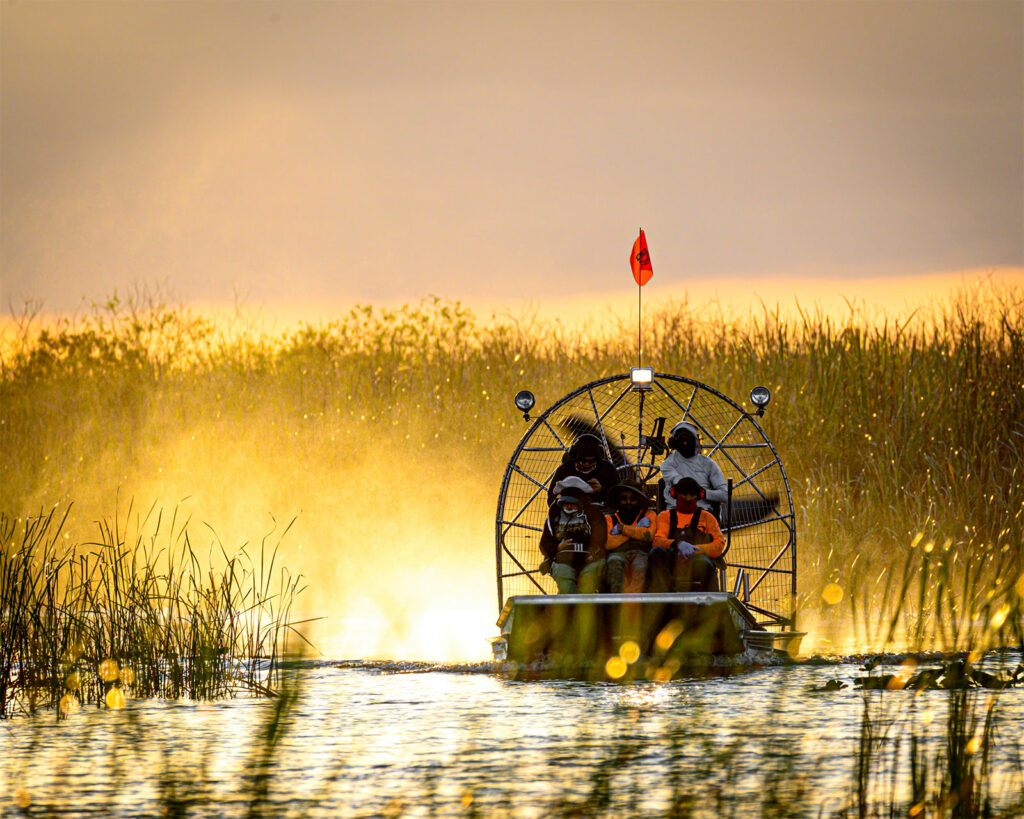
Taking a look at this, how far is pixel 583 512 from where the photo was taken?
1068 cm

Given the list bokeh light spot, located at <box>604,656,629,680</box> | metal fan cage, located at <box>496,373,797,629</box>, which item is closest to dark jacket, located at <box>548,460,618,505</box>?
metal fan cage, located at <box>496,373,797,629</box>

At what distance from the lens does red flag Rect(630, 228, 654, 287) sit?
11820 mm

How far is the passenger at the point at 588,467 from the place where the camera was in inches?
430

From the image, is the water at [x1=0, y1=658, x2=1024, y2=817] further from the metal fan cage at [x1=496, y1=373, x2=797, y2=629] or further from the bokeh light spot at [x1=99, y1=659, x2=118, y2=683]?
the metal fan cage at [x1=496, y1=373, x2=797, y2=629]

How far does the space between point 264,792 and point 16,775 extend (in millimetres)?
1586

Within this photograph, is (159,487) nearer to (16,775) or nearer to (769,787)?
(16,775)

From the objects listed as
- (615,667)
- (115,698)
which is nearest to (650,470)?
(615,667)

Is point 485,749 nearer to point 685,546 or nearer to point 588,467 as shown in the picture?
point 685,546

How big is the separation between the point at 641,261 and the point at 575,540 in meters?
2.50

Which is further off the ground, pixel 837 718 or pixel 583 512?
pixel 583 512

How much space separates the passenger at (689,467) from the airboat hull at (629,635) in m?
1.34

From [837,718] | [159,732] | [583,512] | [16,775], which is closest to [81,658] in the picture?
[159,732]

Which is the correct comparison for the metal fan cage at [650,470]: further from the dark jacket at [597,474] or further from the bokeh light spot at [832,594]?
the bokeh light spot at [832,594]

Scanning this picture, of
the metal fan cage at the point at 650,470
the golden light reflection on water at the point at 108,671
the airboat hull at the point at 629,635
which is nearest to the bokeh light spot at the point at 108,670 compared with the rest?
the golden light reflection on water at the point at 108,671
